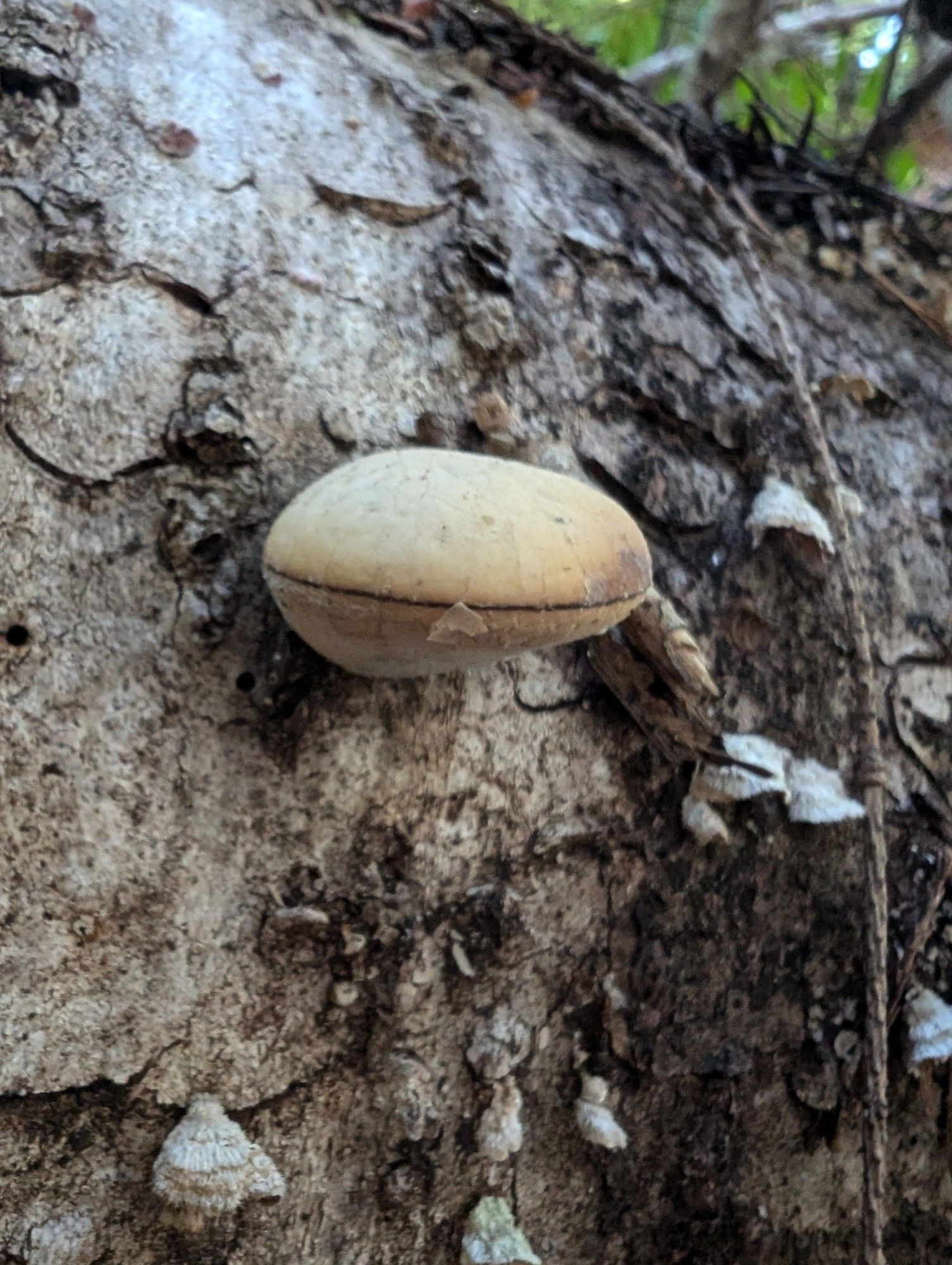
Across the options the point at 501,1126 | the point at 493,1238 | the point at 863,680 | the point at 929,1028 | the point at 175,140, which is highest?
the point at 175,140

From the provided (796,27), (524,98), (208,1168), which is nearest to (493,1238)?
(208,1168)

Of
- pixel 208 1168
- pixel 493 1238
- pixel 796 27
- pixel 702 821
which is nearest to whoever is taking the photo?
pixel 208 1168

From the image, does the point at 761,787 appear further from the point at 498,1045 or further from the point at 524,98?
the point at 524,98

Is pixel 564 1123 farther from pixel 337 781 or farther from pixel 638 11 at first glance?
pixel 638 11

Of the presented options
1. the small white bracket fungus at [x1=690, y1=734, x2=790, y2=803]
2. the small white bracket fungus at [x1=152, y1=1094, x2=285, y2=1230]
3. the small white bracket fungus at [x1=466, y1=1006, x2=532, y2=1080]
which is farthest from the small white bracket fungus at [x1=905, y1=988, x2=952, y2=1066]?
the small white bracket fungus at [x1=152, y1=1094, x2=285, y2=1230]

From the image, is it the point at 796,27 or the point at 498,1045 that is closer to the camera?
the point at 498,1045

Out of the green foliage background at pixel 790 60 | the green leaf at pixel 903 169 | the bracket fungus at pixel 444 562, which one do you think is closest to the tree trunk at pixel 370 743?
the bracket fungus at pixel 444 562

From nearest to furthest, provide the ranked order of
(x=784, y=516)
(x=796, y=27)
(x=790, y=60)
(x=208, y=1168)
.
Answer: (x=208, y=1168) < (x=784, y=516) < (x=796, y=27) < (x=790, y=60)

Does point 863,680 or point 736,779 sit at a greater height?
point 863,680
